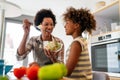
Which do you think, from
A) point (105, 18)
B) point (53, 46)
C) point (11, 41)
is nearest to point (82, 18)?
point (53, 46)

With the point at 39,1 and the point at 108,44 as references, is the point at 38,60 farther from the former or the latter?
the point at 39,1

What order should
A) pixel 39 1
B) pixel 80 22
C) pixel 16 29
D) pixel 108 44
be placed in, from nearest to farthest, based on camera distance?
pixel 80 22
pixel 108 44
pixel 39 1
pixel 16 29

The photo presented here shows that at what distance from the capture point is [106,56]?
6.36ft

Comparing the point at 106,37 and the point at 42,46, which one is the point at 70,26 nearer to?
the point at 42,46

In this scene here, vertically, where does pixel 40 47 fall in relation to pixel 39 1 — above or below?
below

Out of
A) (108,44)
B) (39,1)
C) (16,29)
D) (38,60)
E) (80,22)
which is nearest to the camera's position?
(80,22)

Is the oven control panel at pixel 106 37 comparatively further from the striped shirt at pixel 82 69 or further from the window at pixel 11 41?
the window at pixel 11 41

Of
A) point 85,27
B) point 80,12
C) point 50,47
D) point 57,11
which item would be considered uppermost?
point 57,11

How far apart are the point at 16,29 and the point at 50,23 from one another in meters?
1.59

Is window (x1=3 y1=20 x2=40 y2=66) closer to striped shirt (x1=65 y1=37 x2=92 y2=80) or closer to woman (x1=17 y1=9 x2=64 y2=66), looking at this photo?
woman (x1=17 y1=9 x2=64 y2=66)

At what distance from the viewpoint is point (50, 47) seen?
117 centimetres

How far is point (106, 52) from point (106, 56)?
0.16ft

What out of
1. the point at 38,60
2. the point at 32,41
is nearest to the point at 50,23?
the point at 32,41

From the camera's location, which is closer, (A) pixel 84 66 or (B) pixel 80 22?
(A) pixel 84 66
